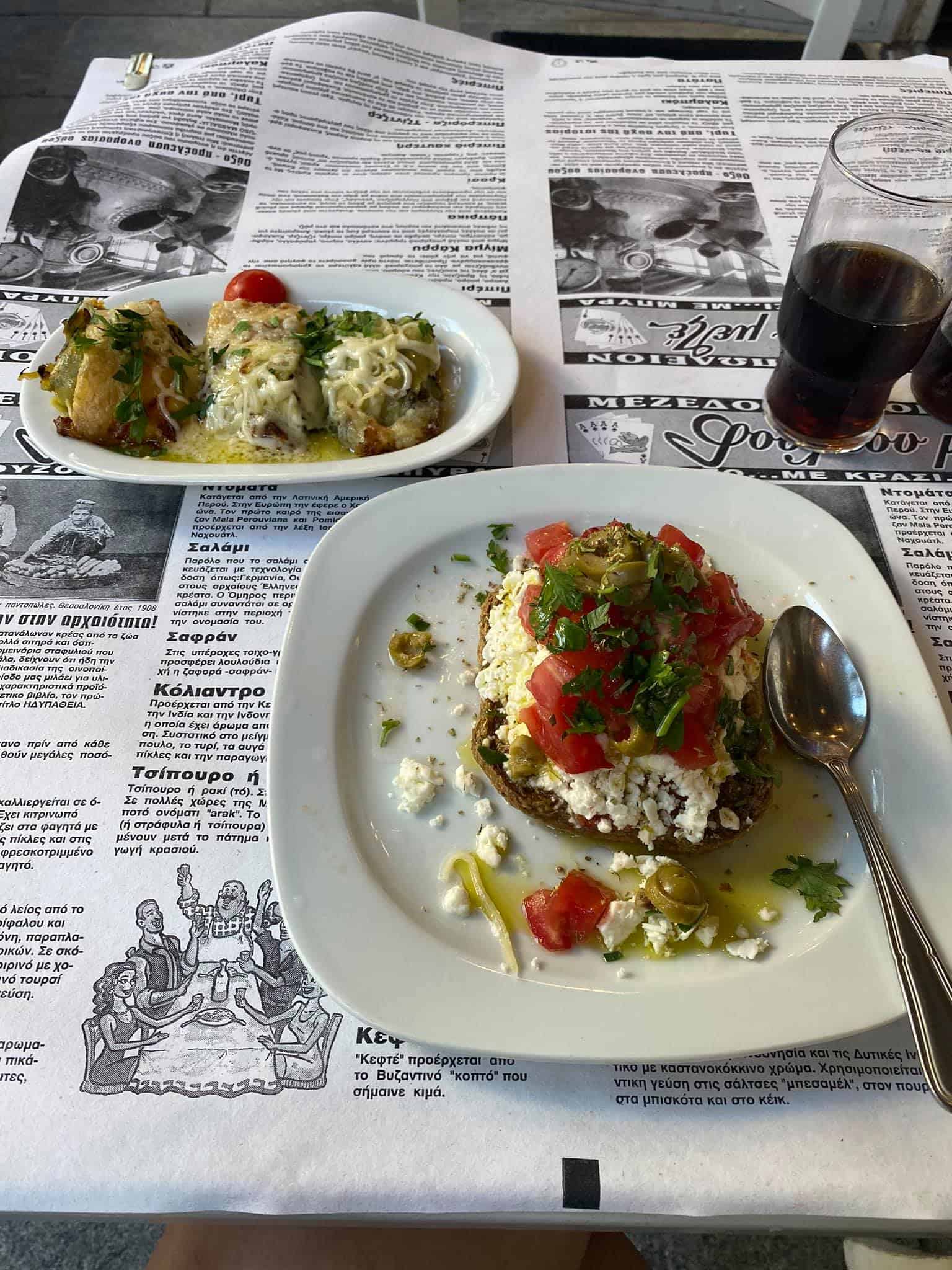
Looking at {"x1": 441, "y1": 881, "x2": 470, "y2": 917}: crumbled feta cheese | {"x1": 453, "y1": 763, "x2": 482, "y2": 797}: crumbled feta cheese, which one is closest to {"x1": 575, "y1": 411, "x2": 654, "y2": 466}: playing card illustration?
{"x1": 453, "y1": 763, "x2": 482, "y2": 797}: crumbled feta cheese

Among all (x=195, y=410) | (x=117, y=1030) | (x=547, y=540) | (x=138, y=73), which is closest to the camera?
(x=117, y=1030)

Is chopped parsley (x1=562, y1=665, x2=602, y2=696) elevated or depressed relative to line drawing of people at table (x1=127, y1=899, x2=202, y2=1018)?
elevated

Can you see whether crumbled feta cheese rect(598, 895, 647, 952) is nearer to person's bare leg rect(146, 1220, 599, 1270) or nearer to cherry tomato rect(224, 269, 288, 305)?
person's bare leg rect(146, 1220, 599, 1270)

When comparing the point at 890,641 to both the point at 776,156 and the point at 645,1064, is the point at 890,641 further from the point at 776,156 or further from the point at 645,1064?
the point at 776,156

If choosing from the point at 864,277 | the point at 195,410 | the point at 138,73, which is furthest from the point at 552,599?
the point at 138,73

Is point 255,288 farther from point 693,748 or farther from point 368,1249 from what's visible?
point 368,1249
